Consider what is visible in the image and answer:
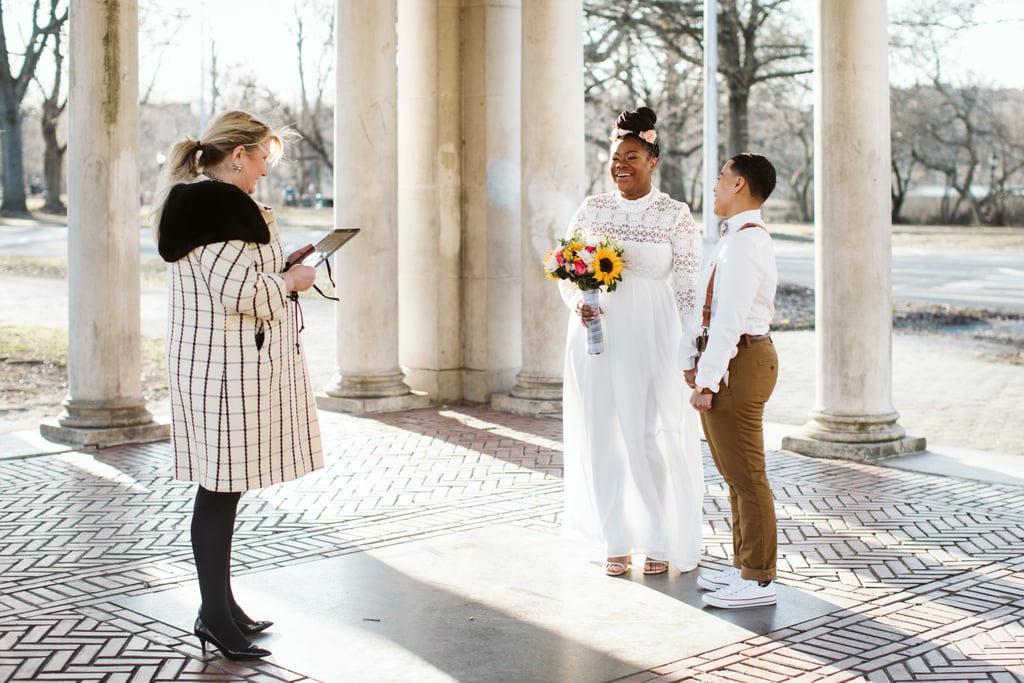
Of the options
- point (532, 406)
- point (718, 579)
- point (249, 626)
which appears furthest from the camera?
point (532, 406)

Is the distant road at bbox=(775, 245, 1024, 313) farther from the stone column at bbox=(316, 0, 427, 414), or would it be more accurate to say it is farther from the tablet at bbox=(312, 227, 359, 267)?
the tablet at bbox=(312, 227, 359, 267)

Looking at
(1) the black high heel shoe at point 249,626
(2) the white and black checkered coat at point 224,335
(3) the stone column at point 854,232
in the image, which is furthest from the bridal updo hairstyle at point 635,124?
(3) the stone column at point 854,232

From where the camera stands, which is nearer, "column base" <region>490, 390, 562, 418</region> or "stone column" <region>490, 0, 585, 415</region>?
"stone column" <region>490, 0, 585, 415</region>

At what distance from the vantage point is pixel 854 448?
9609 millimetres

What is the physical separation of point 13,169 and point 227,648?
1149 inches

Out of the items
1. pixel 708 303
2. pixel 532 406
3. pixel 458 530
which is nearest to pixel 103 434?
pixel 532 406

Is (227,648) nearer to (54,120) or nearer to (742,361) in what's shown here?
(742,361)

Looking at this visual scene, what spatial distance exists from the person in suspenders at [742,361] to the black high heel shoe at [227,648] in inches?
80.2

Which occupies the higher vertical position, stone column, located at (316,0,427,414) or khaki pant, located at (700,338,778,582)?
stone column, located at (316,0,427,414)

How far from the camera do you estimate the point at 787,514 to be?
7730mm

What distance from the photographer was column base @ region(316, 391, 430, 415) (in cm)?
1195

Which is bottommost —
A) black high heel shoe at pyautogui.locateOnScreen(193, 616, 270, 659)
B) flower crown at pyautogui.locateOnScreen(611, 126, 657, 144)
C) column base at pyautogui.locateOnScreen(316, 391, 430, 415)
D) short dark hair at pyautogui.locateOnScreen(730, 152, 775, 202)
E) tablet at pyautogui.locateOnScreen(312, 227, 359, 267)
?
black high heel shoe at pyautogui.locateOnScreen(193, 616, 270, 659)

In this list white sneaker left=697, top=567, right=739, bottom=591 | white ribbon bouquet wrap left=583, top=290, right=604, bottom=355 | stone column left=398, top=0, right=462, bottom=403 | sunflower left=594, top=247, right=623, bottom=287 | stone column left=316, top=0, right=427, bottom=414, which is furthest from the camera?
stone column left=398, top=0, right=462, bottom=403

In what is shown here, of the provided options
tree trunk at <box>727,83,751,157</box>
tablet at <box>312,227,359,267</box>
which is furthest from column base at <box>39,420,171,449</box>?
tree trunk at <box>727,83,751,157</box>
